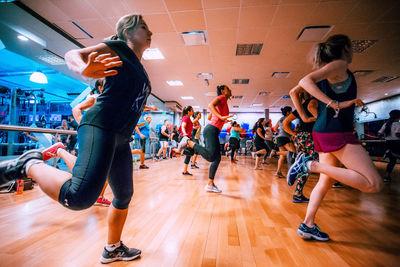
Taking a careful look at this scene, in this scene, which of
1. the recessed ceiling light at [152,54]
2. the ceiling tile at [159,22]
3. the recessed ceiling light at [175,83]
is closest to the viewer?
the ceiling tile at [159,22]

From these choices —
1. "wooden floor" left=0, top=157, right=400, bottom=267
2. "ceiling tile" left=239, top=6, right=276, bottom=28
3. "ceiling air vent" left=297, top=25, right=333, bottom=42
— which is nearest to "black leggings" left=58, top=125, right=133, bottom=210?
"wooden floor" left=0, top=157, right=400, bottom=267

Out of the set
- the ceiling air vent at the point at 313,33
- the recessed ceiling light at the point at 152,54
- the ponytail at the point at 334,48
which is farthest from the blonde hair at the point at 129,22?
the recessed ceiling light at the point at 152,54

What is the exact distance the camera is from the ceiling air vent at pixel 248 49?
17.2 ft

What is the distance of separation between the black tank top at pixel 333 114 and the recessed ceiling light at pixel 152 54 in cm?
524

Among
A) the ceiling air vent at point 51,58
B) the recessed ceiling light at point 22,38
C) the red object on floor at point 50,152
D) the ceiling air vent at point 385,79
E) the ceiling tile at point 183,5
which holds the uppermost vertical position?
the ceiling tile at point 183,5

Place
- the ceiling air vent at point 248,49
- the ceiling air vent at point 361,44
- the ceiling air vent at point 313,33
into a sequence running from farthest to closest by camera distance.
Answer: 1. the ceiling air vent at point 248,49
2. the ceiling air vent at point 361,44
3. the ceiling air vent at point 313,33

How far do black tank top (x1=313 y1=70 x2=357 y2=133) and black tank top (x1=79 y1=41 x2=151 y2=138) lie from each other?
4.20 feet

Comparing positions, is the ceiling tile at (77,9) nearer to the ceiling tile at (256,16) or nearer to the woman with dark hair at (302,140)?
the ceiling tile at (256,16)

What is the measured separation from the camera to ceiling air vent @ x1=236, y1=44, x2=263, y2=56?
5.23 meters

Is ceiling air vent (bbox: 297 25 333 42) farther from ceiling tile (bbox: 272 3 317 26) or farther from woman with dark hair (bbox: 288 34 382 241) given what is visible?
→ woman with dark hair (bbox: 288 34 382 241)

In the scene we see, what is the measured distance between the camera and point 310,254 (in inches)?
48.4

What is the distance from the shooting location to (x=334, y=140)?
4.14 ft

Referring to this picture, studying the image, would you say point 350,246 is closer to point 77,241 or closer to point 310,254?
point 310,254

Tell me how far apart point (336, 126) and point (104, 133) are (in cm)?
146
